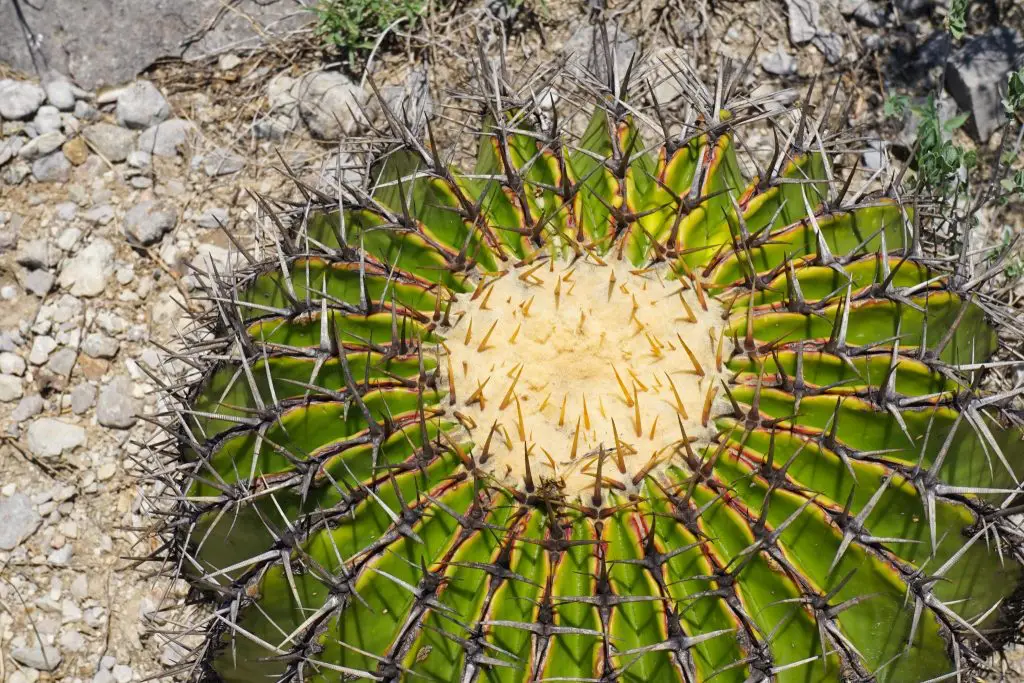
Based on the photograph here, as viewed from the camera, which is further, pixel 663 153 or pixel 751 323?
pixel 663 153

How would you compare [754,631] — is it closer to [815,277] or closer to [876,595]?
[876,595]

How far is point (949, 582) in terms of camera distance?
1.97 m

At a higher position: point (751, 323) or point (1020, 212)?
point (751, 323)

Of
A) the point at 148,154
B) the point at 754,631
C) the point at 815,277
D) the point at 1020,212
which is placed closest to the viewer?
the point at 754,631

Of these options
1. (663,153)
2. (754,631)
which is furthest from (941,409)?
(663,153)

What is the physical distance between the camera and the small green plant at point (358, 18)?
13.0 feet

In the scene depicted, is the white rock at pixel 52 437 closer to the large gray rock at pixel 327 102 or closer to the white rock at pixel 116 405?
the white rock at pixel 116 405

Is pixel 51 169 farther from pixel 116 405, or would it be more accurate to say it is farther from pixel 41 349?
pixel 116 405

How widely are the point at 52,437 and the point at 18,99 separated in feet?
4.80

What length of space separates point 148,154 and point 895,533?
Result: 3.31m

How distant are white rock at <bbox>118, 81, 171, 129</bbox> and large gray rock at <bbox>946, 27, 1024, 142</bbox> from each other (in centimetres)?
327

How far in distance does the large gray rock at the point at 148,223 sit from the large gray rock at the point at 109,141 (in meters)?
0.28

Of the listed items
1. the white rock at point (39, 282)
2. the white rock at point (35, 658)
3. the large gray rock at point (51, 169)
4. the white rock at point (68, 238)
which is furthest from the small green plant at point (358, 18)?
the white rock at point (35, 658)

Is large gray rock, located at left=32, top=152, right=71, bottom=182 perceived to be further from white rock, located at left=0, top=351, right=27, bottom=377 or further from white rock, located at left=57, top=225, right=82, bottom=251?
white rock, located at left=0, top=351, right=27, bottom=377
